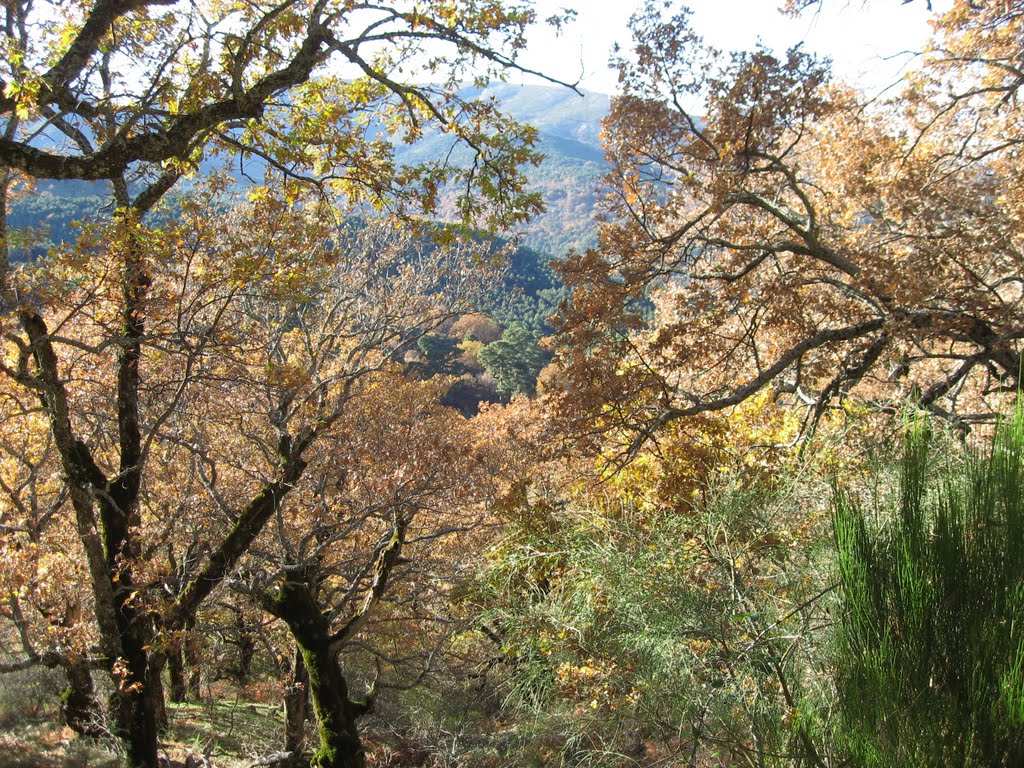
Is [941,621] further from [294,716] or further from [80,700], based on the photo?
[80,700]

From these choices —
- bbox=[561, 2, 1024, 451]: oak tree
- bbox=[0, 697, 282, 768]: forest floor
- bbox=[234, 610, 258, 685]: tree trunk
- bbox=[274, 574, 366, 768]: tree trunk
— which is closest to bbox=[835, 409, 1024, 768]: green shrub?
bbox=[561, 2, 1024, 451]: oak tree

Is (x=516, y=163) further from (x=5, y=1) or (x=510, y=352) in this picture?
(x=510, y=352)

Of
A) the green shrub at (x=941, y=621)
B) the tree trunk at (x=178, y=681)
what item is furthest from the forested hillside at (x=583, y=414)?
the tree trunk at (x=178, y=681)

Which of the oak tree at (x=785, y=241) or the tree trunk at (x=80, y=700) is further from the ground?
the oak tree at (x=785, y=241)

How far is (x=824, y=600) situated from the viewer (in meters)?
3.61

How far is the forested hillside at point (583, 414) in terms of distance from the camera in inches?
111

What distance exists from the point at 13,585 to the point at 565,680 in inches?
188

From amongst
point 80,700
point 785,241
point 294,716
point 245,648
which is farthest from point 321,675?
point 785,241

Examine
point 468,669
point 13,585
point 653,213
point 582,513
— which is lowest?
point 468,669

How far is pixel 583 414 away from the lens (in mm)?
6238

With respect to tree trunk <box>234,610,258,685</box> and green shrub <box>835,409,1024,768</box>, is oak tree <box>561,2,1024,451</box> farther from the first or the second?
tree trunk <box>234,610,258,685</box>

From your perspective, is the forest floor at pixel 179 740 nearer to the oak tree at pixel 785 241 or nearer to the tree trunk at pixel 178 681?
the tree trunk at pixel 178 681

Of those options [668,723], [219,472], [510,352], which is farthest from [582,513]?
[510,352]

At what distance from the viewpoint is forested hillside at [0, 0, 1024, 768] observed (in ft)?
9.29
